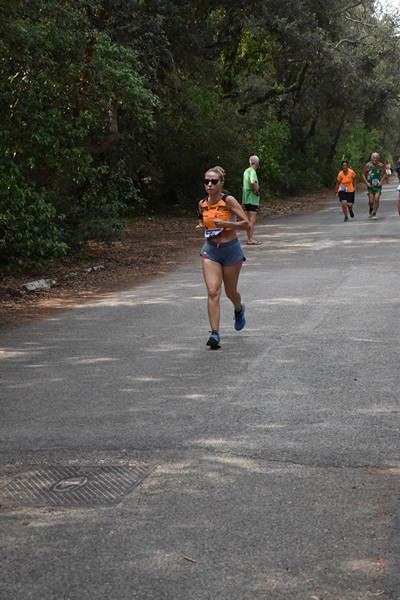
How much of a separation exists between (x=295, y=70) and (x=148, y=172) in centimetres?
1686

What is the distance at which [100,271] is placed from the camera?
1706 cm

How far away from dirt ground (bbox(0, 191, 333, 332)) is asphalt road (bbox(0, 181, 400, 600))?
1.36 metres

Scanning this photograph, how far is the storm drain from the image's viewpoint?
5.12 metres

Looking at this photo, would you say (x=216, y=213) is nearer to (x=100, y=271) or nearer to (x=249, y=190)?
(x=100, y=271)

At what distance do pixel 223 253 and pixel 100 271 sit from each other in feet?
24.8

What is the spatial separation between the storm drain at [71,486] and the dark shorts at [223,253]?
4.42 meters

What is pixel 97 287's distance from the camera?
15023 mm

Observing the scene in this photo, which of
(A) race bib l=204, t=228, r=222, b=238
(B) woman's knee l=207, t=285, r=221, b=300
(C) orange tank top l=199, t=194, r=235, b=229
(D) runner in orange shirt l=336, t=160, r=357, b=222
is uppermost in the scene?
(C) orange tank top l=199, t=194, r=235, b=229

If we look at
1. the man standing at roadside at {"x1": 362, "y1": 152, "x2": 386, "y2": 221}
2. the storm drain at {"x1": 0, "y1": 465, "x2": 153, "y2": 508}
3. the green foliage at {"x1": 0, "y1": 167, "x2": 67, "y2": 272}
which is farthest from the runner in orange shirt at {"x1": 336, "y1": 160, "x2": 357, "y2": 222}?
the storm drain at {"x1": 0, "y1": 465, "x2": 153, "y2": 508}

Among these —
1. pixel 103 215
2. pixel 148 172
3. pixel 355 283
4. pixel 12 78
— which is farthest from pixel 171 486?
pixel 148 172

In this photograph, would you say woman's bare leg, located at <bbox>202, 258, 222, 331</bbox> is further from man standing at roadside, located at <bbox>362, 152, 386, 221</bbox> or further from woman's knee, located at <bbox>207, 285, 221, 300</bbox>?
man standing at roadside, located at <bbox>362, 152, 386, 221</bbox>

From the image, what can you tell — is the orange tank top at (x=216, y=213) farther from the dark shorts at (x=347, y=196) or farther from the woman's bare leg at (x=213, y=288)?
the dark shorts at (x=347, y=196)

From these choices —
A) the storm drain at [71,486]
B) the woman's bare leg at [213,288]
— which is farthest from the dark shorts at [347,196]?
the storm drain at [71,486]

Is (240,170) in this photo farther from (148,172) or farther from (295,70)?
(295,70)
